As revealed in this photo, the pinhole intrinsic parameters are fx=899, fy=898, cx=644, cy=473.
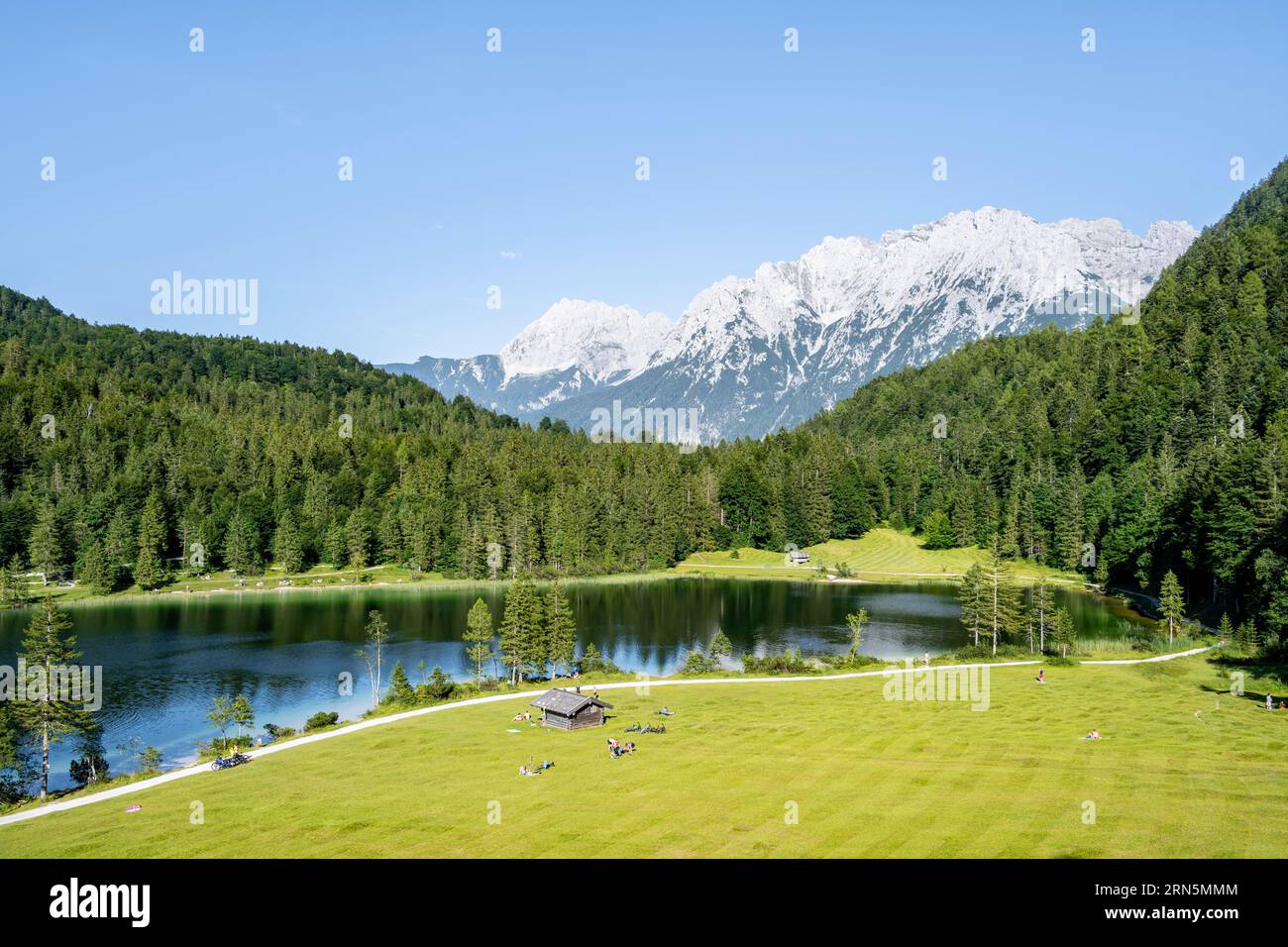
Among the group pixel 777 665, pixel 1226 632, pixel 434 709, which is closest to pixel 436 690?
pixel 434 709

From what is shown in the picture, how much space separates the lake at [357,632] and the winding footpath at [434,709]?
6745 millimetres

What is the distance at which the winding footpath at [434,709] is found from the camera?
44.3m

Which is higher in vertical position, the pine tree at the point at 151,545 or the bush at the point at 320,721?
the pine tree at the point at 151,545

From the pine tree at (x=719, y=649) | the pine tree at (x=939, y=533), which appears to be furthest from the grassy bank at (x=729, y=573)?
the pine tree at (x=719, y=649)

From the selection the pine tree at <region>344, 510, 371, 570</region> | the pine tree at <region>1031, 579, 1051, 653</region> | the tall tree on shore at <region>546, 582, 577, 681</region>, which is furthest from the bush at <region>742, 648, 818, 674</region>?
the pine tree at <region>344, 510, 371, 570</region>

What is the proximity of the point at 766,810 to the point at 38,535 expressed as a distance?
5532 inches

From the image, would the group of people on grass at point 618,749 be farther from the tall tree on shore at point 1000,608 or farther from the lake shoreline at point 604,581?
the lake shoreline at point 604,581

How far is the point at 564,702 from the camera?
188 feet

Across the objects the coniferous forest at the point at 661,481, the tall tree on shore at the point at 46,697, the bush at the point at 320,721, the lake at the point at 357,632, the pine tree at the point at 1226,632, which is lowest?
the lake at the point at 357,632

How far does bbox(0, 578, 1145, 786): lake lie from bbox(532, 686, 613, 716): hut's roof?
56.7ft

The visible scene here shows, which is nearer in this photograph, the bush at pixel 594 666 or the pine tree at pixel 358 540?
the bush at pixel 594 666

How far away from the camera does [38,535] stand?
138125 mm

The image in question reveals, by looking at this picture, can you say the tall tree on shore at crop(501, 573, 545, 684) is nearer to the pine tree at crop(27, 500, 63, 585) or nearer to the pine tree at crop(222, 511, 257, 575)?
the pine tree at crop(222, 511, 257, 575)

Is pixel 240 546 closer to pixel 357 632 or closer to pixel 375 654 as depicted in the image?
pixel 357 632
